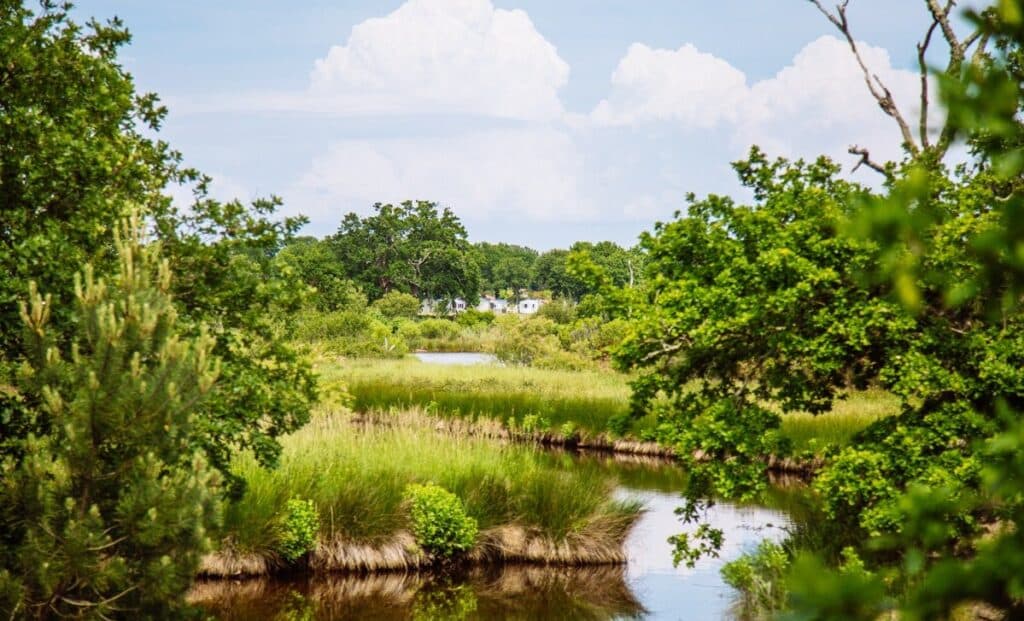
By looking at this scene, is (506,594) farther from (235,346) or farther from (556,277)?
(556,277)

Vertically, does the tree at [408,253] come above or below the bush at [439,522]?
above

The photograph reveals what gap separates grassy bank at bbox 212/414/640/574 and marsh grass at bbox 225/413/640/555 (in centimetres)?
2

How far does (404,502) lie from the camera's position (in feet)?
49.9

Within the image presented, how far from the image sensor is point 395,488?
15.5 m

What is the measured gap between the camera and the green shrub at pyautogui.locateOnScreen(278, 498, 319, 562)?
1412 centimetres

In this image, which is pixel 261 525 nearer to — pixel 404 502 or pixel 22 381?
pixel 404 502

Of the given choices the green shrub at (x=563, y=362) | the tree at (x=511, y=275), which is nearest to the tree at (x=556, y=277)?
the tree at (x=511, y=275)

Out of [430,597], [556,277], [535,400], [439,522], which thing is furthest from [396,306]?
[556,277]

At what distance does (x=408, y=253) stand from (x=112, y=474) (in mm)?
110122

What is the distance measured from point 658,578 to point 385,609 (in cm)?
438

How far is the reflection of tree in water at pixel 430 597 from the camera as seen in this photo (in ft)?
42.8

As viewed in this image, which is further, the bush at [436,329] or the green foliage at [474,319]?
the green foliage at [474,319]

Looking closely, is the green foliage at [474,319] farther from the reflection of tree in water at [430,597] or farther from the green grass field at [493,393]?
the reflection of tree in water at [430,597]

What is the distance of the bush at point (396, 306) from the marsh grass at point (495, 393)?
49.2m
